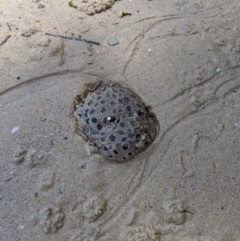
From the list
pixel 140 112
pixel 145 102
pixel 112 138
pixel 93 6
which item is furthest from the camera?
pixel 93 6

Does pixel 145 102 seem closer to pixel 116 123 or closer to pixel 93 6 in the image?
pixel 116 123

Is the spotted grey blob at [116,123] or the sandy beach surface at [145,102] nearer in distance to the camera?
the sandy beach surface at [145,102]

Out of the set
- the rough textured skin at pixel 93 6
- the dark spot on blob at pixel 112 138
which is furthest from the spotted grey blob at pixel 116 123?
the rough textured skin at pixel 93 6

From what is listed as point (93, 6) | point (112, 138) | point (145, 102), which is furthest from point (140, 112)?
point (93, 6)

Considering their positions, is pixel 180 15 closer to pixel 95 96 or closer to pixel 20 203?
pixel 95 96

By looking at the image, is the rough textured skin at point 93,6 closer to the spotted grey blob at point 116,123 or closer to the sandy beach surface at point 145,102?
the sandy beach surface at point 145,102
